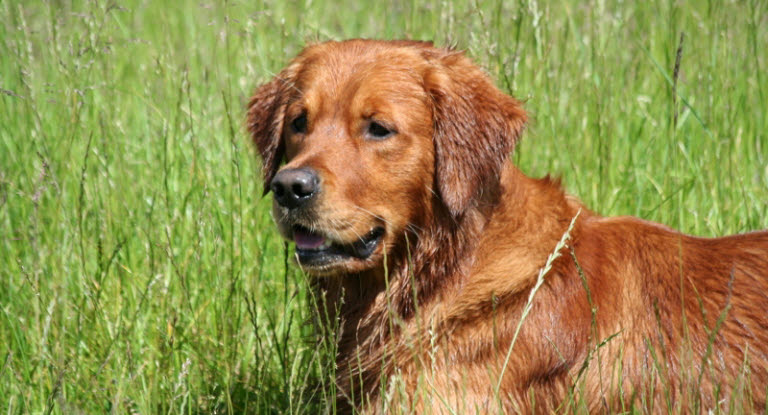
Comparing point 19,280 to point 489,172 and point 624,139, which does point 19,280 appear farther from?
point 624,139

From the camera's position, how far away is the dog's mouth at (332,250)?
121 inches

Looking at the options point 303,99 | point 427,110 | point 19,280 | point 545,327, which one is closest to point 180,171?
point 19,280

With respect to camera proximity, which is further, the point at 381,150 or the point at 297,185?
the point at 381,150

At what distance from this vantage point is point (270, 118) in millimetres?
3559

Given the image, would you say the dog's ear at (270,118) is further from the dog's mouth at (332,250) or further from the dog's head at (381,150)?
the dog's mouth at (332,250)

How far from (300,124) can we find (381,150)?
42 cm

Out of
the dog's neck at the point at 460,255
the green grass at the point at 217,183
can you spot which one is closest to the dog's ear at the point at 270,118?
the green grass at the point at 217,183

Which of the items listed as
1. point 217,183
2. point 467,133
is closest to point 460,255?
point 467,133

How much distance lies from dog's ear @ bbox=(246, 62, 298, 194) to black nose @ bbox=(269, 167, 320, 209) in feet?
1.73

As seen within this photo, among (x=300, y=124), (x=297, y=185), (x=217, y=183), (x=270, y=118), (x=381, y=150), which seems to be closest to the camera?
(x=297, y=185)

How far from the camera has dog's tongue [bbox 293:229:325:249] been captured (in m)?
3.09

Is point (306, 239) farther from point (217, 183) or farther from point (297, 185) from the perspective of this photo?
point (217, 183)

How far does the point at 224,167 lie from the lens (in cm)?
463

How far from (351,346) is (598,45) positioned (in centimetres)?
266
